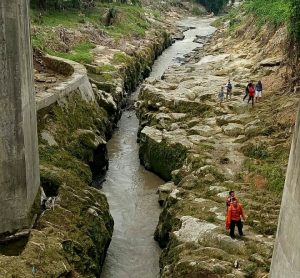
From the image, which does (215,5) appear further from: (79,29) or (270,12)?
(270,12)

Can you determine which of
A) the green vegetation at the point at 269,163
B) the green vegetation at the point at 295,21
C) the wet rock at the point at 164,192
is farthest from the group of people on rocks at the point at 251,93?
the wet rock at the point at 164,192

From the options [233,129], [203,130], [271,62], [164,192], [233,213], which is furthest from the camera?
[271,62]

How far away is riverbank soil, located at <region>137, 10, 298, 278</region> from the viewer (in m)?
16.8

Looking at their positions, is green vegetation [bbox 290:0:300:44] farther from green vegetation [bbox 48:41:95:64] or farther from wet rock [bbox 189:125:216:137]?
green vegetation [bbox 48:41:95:64]

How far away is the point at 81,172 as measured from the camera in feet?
76.0

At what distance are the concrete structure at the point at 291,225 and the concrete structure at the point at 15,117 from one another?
849 cm

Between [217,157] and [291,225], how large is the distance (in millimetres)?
15063

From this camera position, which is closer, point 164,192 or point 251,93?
point 164,192

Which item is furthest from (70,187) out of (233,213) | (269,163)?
(269,163)

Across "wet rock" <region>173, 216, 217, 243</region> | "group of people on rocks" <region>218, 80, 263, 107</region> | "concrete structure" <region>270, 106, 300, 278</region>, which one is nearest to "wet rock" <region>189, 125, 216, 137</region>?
"group of people on rocks" <region>218, 80, 263, 107</region>

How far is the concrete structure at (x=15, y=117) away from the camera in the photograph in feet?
47.7

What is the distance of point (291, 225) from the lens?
1031cm

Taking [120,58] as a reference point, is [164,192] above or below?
below

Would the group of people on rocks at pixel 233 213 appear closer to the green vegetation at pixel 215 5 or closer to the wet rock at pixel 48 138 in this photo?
the wet rock at pixel 48 138
